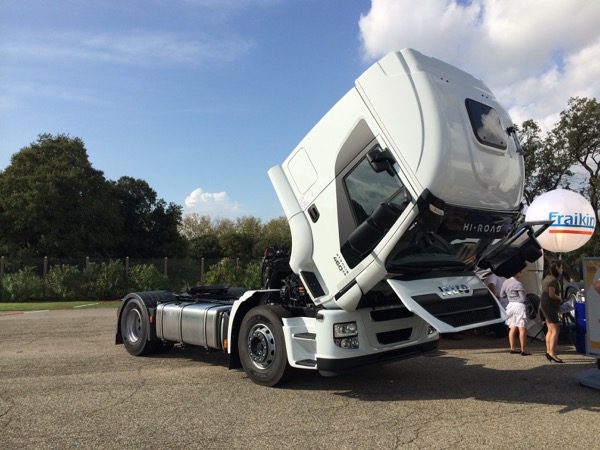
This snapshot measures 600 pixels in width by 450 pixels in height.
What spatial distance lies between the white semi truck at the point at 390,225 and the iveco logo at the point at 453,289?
0.05 feet

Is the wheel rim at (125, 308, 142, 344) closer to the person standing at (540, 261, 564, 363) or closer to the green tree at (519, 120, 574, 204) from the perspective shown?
the person standing at (540, 261, 564, 363)

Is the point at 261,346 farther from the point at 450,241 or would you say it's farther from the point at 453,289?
the point at 450,241

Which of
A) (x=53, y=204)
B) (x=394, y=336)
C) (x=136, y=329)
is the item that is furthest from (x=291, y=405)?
(x=53, y=204)

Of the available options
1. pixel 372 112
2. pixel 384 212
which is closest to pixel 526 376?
pixel 384 212

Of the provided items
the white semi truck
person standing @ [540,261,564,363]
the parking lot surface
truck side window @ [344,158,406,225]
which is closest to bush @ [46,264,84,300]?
the parking lot surface

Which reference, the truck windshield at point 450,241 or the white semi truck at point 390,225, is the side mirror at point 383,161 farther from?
the truck windshield at point 450,241

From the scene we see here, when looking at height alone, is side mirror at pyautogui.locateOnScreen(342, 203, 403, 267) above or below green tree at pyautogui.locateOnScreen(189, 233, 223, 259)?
below

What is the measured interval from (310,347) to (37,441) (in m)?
3.00

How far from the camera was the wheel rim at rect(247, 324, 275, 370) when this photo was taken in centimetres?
644

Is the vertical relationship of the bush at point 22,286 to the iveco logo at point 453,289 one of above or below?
below

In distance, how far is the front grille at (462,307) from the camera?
Result: 5.35 meters

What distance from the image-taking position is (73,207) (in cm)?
3897

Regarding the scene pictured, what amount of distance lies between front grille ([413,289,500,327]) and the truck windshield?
440mm

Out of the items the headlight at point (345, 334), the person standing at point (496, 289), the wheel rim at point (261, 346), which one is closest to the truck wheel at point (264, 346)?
the wheel rim at point (261, 346)
